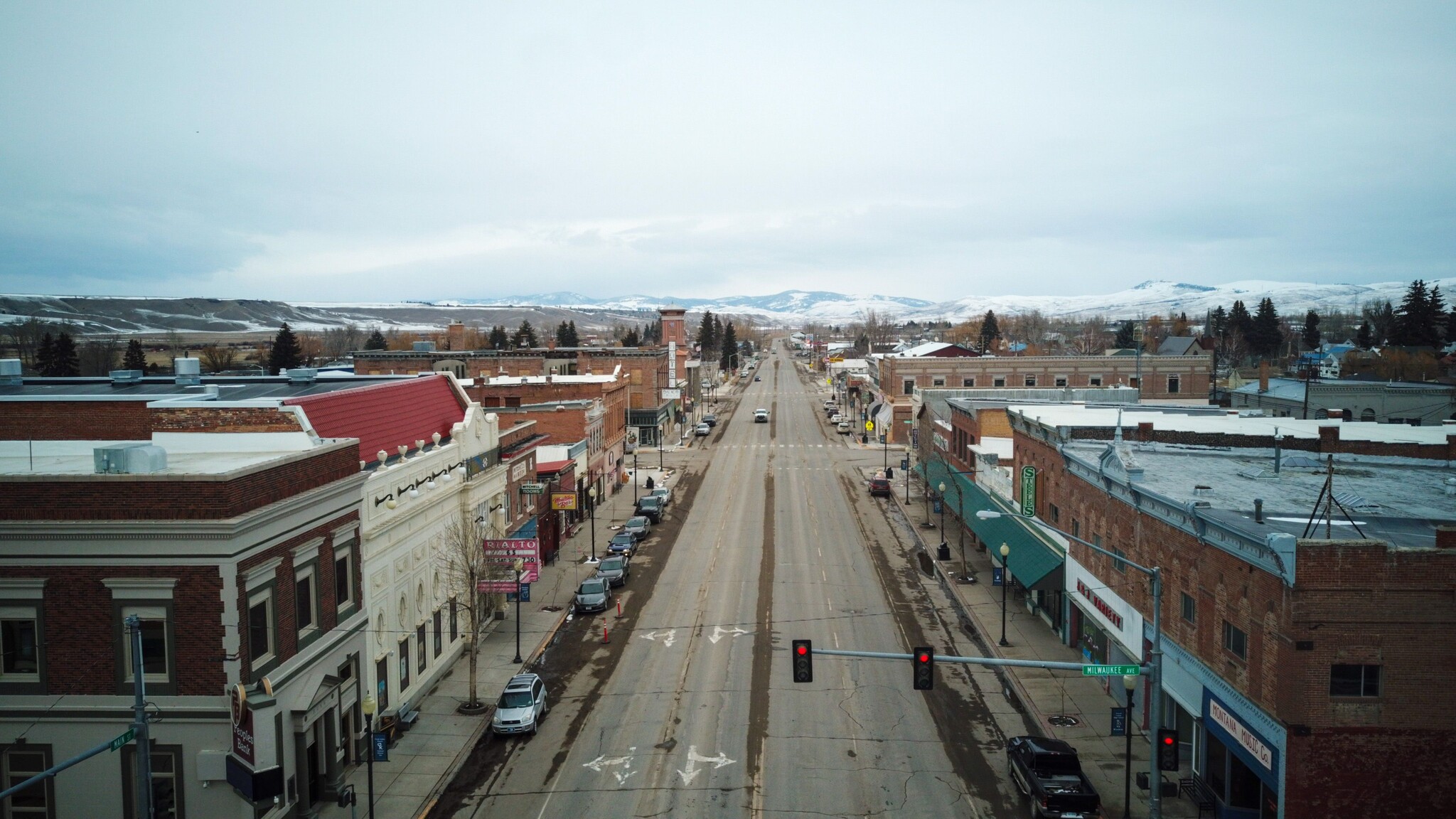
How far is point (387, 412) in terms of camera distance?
3341cm

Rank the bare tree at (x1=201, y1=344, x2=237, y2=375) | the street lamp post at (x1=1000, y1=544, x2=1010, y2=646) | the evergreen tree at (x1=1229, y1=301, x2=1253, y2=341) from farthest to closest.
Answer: the evergreen tree at (x1=1229, y1=301, x2=1253, y2=341) → the bare tree at (x1=201, y1=344, x2=237, y2=375) → the street lamp post at (x1=1000, y1=544, x2=1010, y2=646)

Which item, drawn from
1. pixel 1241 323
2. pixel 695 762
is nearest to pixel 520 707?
pixel 695 762

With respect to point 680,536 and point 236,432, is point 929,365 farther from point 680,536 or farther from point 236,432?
point 236,432

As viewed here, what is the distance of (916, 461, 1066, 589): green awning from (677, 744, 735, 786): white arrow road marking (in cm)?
1068

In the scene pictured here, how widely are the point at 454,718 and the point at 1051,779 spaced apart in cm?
1743

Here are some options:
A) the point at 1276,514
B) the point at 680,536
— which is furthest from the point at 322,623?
the point at 680,536

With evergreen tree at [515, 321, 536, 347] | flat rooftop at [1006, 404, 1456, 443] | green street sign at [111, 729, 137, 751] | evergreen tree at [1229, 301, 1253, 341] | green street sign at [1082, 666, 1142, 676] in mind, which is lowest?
green street sign at [1082, 666, 1142, 676]

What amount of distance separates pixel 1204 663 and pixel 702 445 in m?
77.9

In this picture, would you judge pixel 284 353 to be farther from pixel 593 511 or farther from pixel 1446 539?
pixel 1446 539

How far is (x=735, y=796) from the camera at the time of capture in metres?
23.5

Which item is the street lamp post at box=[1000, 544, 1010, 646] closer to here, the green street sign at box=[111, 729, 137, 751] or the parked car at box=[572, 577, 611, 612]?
the parked car at box=[572, 577, 611, 612]

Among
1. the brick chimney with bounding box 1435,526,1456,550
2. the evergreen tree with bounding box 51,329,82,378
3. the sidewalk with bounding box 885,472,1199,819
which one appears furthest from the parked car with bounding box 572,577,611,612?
the evergreen tree with bounding box 51,329,82,378

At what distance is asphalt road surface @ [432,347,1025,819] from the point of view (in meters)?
23.6

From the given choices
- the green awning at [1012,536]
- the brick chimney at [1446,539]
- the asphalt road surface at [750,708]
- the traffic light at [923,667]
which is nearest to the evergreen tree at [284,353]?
the asphalt road surface at [750,708]
